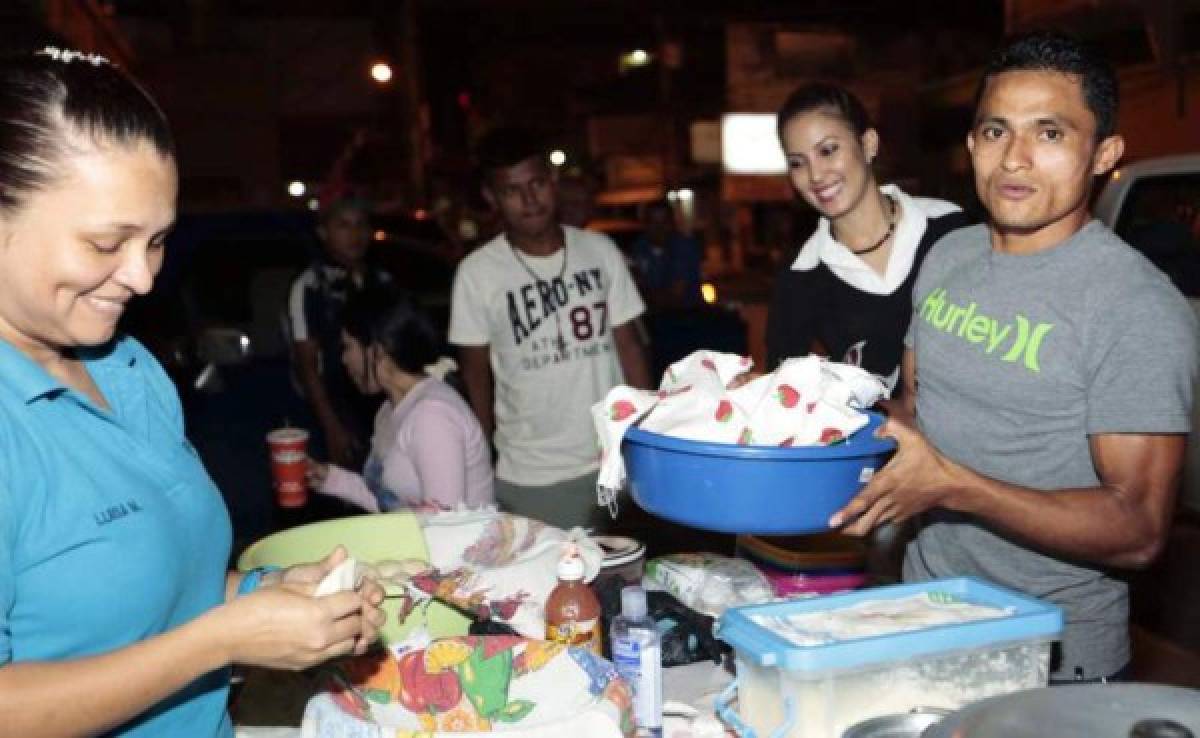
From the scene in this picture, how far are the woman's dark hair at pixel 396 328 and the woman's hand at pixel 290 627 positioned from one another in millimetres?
2044

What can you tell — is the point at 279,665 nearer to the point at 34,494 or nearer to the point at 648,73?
the point at 34,494

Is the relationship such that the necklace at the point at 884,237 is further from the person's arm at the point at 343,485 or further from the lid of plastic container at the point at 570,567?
the person's arm at the point at 343,485

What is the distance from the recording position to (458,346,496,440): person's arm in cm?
410

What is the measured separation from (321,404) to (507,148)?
1.97 metres

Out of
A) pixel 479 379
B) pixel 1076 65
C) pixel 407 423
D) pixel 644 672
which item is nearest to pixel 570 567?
pixel 644 672

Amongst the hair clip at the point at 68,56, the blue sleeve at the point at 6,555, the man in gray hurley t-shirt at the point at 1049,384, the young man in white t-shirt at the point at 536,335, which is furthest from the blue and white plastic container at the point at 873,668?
the young man in white t-shirt at the point at 536,335

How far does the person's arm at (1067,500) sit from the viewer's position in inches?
71.2

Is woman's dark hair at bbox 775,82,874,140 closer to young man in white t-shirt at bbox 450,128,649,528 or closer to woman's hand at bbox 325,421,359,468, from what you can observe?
young man in white t-shirt at bbox 450,128,649,528

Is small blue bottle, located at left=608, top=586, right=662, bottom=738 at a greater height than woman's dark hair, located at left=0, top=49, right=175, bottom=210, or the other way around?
woman's dark hair, located at left=0, top=49, right=175, bottom=210

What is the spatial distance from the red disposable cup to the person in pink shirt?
54 mm

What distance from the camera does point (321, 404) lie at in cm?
530

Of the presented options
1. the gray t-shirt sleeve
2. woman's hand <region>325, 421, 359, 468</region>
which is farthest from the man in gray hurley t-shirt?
woman's hand <region>325, 421, 359, 468</region>

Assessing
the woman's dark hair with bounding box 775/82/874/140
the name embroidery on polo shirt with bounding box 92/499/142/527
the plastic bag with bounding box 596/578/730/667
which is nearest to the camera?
the name embroidery on polo shirt with bounding box 92/499/142/527

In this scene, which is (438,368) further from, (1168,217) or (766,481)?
(1168,217)
